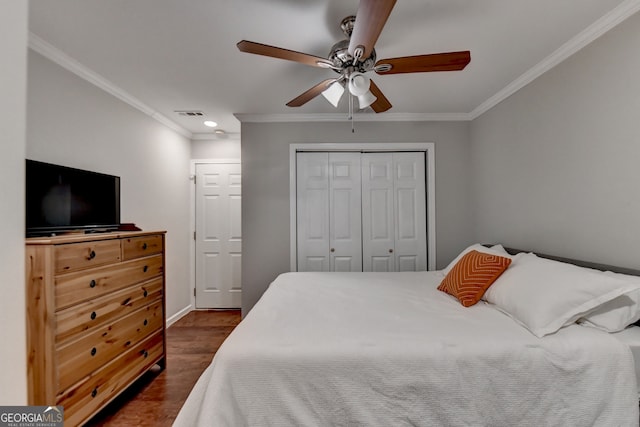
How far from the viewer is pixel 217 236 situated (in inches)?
158

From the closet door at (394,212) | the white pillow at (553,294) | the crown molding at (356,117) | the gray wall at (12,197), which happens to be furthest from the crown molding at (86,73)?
the white pillow at (553,294)

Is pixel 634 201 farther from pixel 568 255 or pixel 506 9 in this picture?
pixel 506 9

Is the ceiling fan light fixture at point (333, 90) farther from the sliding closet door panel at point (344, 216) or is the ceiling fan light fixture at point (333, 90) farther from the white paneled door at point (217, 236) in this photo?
the white paneled door at point (217, 236)

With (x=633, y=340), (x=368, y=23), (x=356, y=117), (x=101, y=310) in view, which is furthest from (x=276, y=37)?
(x=633, y=340)

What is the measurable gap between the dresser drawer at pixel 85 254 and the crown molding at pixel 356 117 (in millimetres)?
1939

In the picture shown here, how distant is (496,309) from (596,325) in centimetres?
42

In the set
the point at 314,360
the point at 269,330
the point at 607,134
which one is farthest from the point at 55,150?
the point at 607,134

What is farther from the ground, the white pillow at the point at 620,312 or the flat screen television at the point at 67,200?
the flat screen television at the point at 67,200

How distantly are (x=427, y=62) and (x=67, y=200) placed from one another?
243 centimetres

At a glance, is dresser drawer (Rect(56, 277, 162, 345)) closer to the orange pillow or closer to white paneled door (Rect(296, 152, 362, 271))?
white paneled door (Rect(296, 152, 362, 271))

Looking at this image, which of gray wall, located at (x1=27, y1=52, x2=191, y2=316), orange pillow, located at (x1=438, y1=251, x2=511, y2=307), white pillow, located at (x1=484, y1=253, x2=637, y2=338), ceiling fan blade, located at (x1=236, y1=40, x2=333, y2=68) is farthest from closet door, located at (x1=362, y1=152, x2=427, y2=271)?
gray wall, located at (x1=27, y1=52, x2=191, y2=316)

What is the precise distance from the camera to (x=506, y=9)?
1572 mm

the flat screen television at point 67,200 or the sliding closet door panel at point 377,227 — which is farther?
the sliding closet door panel at point 377,227

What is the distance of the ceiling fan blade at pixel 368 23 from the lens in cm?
113
